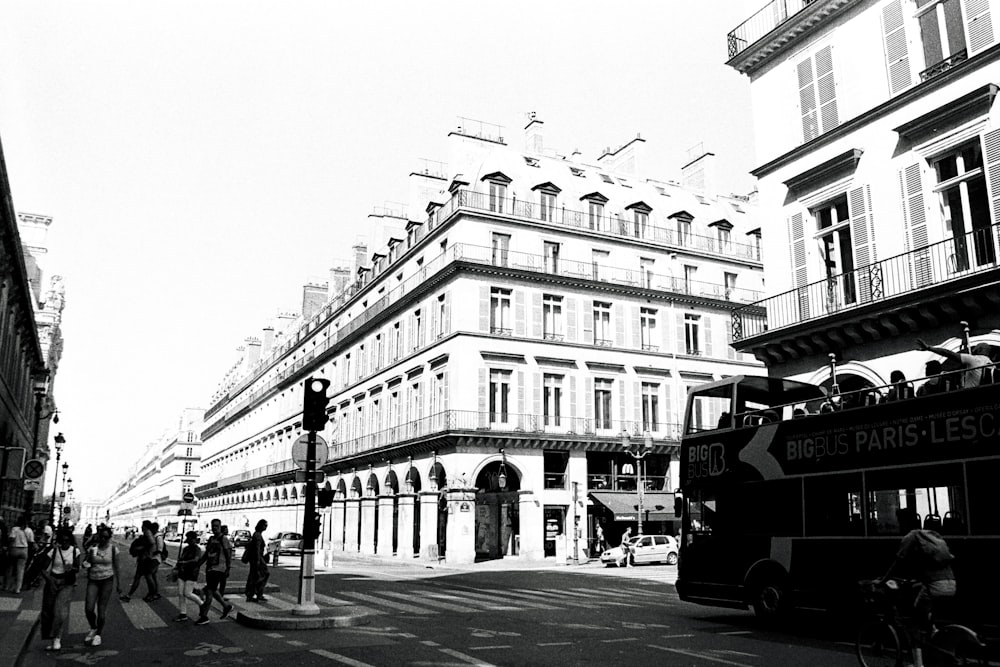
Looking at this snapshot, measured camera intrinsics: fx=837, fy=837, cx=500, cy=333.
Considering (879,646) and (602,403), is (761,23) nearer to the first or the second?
(879,646)

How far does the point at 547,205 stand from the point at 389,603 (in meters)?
29.6

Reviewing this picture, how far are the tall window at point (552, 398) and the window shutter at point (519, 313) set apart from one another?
100 inches

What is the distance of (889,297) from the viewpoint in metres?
16.5

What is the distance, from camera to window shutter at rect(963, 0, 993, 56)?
15.8 m

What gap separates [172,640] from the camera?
11.6 meters

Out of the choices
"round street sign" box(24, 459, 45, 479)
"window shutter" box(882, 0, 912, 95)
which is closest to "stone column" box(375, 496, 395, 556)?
"round street sign" box(24, 459, 45, 479)

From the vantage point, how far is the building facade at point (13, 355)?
2852 centimetres

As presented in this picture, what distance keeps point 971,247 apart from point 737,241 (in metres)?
34.6

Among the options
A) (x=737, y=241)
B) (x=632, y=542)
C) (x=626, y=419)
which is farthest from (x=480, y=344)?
(x=737, y=241)

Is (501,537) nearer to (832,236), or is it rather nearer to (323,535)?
(323,535)

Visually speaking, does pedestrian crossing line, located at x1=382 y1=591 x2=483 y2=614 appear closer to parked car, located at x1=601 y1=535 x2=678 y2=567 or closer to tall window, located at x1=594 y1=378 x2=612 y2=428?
parked car, located at x1=601 y1=535 x2=678 y2=567

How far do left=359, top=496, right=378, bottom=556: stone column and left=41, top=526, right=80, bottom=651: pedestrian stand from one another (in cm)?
3683

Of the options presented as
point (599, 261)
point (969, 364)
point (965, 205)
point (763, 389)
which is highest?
point (599, 261)

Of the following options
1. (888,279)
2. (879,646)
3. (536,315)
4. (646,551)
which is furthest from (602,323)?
(879,646)
